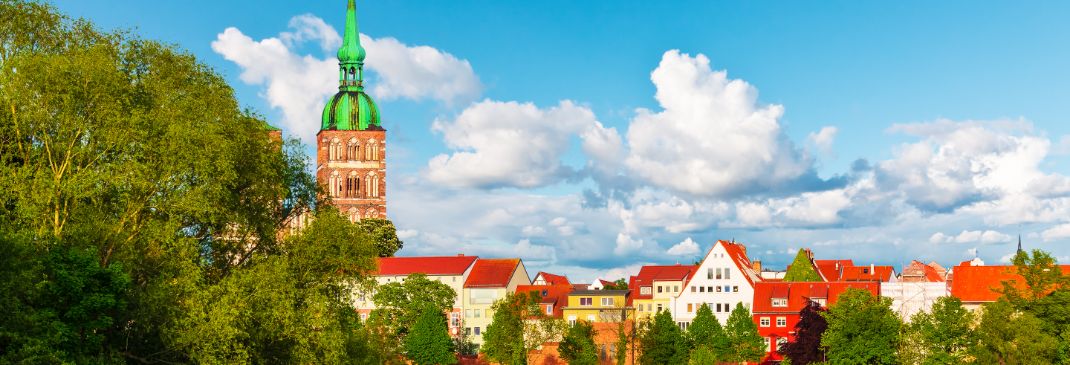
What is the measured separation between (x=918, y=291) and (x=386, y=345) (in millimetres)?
40448

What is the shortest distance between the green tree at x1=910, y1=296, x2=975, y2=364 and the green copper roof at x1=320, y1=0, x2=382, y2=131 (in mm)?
101519

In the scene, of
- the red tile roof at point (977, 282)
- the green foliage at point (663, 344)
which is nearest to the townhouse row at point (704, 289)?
the red tile roof at point (977, 282)

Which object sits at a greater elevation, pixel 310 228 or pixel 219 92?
pixel 219 92

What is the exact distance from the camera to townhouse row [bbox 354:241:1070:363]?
93562 millimetres

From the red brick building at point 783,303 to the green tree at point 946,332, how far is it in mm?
29524

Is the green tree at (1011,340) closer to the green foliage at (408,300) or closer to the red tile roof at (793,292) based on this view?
the red tile roof at (793,292)

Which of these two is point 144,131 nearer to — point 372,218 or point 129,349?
point 129,349

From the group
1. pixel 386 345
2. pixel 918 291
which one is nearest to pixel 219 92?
pixel 386 345

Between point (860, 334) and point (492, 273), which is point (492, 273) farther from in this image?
point (860, 334)

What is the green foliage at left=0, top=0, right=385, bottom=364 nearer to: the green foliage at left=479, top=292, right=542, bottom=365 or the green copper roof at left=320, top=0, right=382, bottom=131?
the green foliage at left=479, top=292, right=542, bottom=365

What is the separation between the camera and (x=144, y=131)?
42.7m

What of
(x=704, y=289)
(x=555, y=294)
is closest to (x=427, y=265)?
(x=555, y=294)

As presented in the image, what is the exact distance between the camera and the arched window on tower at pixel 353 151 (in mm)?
157875

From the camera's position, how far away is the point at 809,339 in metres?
70.2
